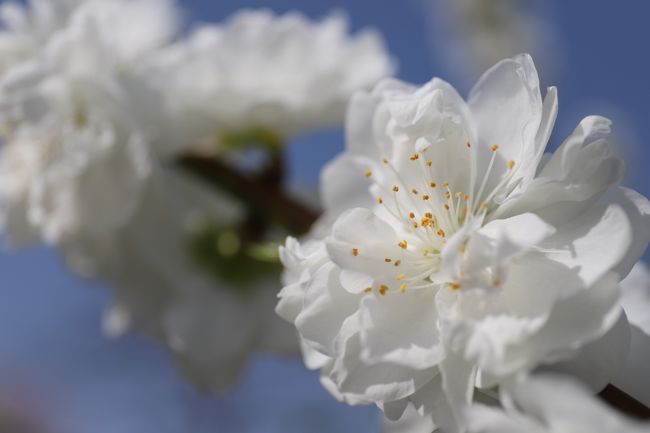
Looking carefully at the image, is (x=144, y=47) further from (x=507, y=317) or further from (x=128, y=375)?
(x=128, y=375)

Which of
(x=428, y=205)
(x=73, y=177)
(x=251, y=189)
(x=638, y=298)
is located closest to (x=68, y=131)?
(x=73, y=177)

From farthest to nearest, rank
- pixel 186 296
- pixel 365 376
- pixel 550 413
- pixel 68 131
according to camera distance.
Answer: pixel 186 296
pixel 68 131
pixel 365 376
pixel 550 413

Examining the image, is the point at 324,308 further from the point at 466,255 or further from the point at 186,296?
the point at 186,296

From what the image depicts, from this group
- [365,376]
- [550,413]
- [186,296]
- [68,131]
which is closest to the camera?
[550,413]

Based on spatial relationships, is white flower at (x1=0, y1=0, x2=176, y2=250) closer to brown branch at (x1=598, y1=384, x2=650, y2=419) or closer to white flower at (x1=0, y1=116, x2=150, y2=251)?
white flower at (x1=0, y1=116, x2=150, y2=251)

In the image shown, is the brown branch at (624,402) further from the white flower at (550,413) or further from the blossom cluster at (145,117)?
the blossom cluster at (145,117)

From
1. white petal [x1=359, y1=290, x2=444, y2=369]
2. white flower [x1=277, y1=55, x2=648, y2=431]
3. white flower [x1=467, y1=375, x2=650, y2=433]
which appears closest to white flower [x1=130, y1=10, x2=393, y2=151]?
white flower [x1=277, y1=55, x2=648, y2=431]
